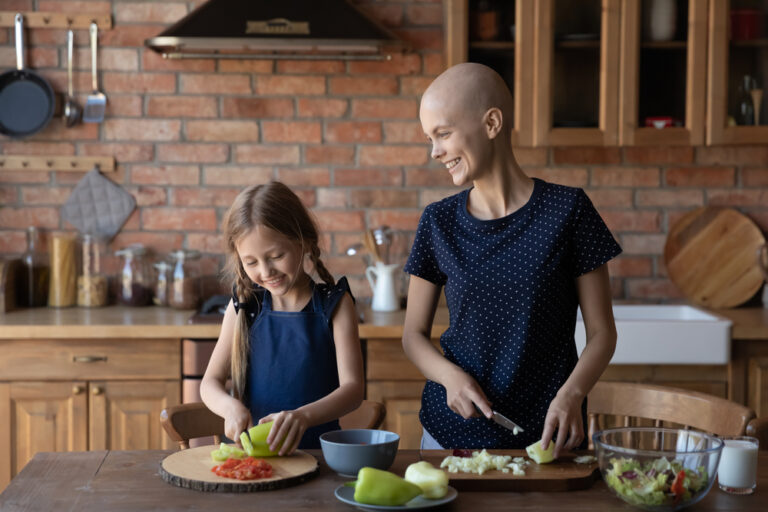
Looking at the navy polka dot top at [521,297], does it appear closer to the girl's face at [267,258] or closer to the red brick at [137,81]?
the girl's face at [267,258]

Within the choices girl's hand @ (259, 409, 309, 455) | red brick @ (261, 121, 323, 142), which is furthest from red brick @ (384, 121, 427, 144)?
girl's hand @ (259, 409, 309, 455)

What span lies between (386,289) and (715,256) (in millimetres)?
1188

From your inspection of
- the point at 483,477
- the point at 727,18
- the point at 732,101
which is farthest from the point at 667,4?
the point at 483,477

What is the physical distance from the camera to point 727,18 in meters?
2.92

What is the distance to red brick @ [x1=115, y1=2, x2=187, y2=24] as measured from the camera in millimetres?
3209

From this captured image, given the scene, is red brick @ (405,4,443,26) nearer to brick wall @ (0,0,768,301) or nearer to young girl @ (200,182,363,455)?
brick wall @ (0,0,768,301)

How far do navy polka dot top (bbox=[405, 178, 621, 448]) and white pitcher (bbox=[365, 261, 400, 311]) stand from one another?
1.41 meters

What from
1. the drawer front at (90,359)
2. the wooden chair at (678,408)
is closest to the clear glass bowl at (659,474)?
the wooden chair at (678,408)

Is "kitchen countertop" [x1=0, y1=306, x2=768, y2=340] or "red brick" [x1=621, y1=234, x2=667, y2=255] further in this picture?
"red brick" [x1=621, y1=234, x2=667, y2=255]

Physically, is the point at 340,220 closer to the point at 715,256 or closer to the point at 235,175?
the point at 235,175

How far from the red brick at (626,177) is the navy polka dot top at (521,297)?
1.73 m

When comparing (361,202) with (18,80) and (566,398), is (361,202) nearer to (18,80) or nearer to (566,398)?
(18,80)

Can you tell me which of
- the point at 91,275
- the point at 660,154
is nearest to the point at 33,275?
the point at 91,275

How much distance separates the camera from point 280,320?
1.84 m
